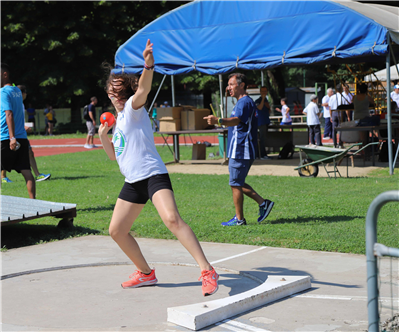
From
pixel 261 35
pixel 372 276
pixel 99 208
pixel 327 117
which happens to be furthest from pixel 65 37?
pixel 372 276

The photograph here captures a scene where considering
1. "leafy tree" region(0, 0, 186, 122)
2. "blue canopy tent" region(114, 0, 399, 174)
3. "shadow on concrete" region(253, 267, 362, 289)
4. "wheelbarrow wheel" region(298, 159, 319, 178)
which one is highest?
"leafy tree" region(0, 0, 186, 122)

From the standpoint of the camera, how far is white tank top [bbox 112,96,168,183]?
4504mm

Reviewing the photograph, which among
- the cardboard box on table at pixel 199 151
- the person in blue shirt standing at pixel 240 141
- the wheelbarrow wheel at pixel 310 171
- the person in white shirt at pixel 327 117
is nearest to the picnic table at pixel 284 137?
the cardboard box on table at pixel 199 151

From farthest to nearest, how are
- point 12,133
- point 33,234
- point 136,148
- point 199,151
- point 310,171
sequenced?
point 199,151 < point 310,171 < point 12,133 < point 33,234 < point 136,148

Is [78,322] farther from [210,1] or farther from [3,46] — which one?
[3,46]

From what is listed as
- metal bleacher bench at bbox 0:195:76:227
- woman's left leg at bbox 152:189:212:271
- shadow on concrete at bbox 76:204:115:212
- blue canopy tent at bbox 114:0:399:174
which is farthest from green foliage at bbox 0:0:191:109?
woman's left leg at bbox 152:189:212:271

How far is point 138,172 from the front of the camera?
452cm

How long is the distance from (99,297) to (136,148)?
132cm

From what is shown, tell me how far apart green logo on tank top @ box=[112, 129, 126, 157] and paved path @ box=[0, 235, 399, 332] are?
4.10ft

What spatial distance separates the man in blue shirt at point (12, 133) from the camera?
830cm

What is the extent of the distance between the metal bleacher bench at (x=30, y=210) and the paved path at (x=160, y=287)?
40cm

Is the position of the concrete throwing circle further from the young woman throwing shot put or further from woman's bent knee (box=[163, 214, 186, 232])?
woman's bent knee (box=[163, 214, 186, 232])

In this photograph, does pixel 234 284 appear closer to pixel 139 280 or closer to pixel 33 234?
pixel 139 280

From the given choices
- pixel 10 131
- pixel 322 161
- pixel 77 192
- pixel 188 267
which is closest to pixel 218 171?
pixel 322 161
